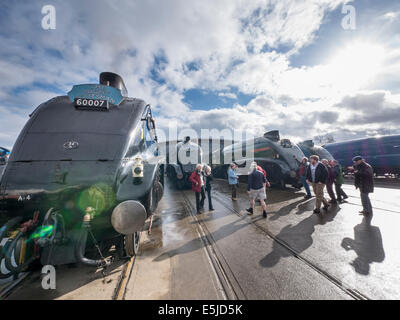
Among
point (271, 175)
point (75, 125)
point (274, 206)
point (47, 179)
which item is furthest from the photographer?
point (271, 175)

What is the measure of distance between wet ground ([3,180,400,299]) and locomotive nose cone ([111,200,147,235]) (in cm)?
73

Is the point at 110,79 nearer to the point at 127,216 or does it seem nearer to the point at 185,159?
the point at 127,216

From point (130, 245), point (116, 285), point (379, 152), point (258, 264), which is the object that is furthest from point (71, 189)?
point (379, 152)

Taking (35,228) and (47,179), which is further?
(47,179)

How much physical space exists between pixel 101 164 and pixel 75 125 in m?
1.03

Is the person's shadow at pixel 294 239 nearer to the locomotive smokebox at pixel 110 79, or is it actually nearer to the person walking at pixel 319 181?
the person walking at pixel 319 181

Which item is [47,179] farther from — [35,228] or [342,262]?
→ [342,262]

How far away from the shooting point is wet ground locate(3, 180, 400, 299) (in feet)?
6.56

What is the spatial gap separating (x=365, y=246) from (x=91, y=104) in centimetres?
561

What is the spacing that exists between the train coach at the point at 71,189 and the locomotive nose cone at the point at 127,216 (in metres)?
0.01

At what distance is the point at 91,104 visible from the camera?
125 inches
